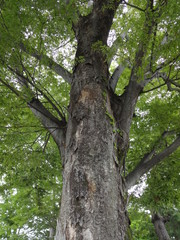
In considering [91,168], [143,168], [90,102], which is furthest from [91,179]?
[143,168]

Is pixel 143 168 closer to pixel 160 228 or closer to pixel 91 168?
pixel 91 168

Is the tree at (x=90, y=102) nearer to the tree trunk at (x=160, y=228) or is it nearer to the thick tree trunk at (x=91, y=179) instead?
the thick tree trunk at (x=91, y=179)

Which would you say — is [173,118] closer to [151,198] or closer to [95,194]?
[151,198]

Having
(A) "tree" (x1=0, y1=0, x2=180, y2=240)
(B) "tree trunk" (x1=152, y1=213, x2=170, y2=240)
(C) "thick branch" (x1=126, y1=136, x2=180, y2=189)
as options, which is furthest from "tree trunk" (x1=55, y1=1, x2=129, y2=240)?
(B) "tree trunk" (x1=152, y1=213, x2=170, y2=240)

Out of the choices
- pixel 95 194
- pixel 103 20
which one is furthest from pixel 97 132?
pixel 103 20

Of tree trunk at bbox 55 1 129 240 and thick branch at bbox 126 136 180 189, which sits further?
thick branch at bbox 126 136 180 189

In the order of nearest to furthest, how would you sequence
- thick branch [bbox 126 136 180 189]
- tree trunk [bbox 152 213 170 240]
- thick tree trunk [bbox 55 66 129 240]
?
thick tree trunk [bbox 55 66 129 240] → thick branch [bbox 126 136 180 189] → tree trunk [bbox 152 213 170 240]

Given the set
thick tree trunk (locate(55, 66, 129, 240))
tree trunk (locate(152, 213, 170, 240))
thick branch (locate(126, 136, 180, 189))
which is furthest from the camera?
tree trunk (locate(152, 213, 170, 240))

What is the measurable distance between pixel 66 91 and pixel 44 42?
5.53ft

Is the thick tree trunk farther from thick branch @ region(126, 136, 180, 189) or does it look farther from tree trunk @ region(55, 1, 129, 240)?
thick branch @ region(126, 136, 180, 189)

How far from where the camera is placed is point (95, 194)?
1.61 meters

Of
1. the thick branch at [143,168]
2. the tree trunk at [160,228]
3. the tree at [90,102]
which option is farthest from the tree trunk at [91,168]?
the tree trunk at [160,228]

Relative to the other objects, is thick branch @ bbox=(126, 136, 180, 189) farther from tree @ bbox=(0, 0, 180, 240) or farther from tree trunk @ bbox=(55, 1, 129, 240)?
tree trunk @ bbox=(55, 1, 129, 240)

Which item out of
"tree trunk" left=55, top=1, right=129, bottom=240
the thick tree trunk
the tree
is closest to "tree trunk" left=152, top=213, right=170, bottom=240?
the tree
